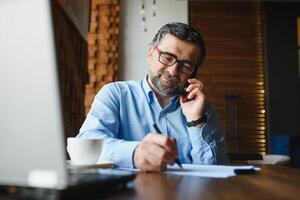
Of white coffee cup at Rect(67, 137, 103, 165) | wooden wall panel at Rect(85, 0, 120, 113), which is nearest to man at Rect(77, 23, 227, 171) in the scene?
white coffee cup at Rect(67, 137, 103, 165)

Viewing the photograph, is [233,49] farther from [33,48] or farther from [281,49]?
[33,48]

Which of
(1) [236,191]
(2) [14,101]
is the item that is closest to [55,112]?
(2) [14,101]

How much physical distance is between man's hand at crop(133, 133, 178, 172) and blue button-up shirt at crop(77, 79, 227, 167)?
0.29 metres

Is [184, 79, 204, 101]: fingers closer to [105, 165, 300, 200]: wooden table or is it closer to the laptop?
[105, 165, 300, 200]: wooden table

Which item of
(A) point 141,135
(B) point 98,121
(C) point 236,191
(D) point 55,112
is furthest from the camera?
(A) point 141,135

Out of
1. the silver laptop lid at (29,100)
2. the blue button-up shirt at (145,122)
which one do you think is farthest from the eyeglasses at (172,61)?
the silver laptop lid at (29,100)

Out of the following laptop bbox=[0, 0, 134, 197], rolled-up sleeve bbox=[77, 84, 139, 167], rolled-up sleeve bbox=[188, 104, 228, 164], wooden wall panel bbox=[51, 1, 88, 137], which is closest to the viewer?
laptop bbox=[0, 0, 134, 197]

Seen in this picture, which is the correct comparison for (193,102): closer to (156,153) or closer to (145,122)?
(145,122)

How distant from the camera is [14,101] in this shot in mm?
393

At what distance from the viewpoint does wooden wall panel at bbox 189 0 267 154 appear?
4.44 m

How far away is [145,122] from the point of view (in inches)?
58.1

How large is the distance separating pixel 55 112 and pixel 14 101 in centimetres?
6

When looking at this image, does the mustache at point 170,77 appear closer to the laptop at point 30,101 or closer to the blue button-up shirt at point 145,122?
the blue button-up shirt at point 145,122

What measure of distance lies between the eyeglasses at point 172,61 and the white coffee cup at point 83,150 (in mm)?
634
